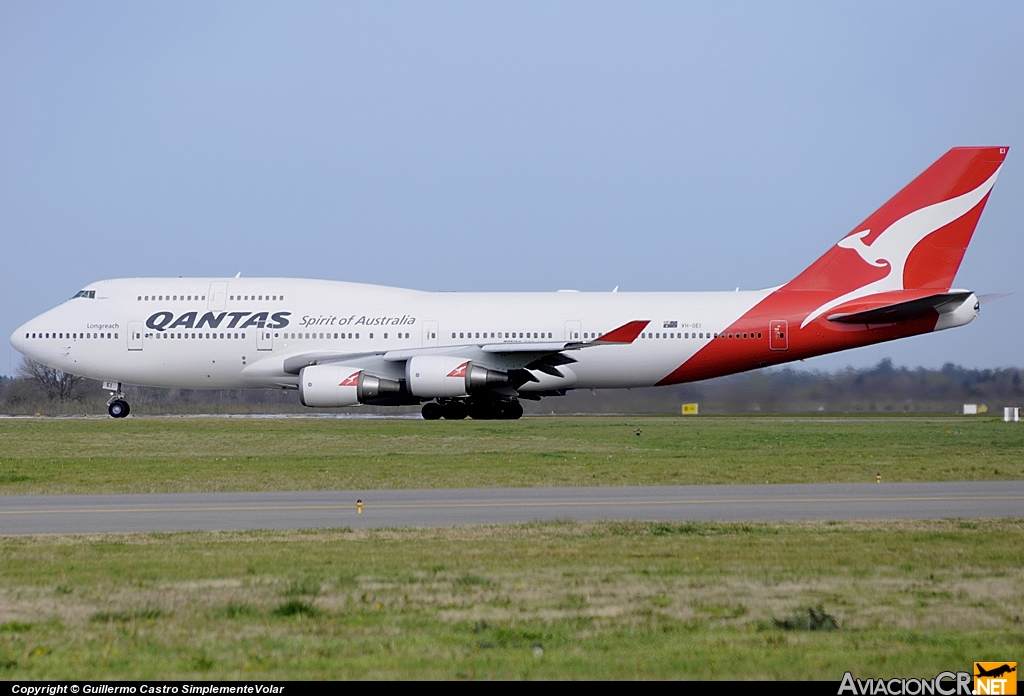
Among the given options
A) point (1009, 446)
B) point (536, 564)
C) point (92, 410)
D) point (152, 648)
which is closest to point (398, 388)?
point (1009, 446)

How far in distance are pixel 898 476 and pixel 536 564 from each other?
10.0 m

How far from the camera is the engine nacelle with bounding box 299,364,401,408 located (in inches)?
1280

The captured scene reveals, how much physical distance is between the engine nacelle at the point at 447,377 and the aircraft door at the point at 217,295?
7.19m

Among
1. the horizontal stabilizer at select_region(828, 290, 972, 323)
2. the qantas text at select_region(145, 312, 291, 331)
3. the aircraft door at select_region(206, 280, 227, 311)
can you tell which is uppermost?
the aircraft door at select_region(206, 280, 227, 311)

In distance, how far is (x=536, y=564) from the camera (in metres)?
9.88

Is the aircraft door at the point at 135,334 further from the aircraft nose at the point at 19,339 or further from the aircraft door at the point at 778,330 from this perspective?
the aircraft door at the point at 778,330

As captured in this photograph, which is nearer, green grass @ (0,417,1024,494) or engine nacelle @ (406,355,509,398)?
green grass @ (0,417,1024,494)

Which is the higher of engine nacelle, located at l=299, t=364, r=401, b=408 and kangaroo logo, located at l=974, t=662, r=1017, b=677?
engine nacelle, located at l=299, t=364, r=401, b=408

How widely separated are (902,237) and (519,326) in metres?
11.8

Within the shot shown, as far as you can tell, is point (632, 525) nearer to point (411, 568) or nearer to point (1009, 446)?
point (411, 568)

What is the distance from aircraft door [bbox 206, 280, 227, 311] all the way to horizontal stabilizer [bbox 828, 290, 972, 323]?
61.5ft

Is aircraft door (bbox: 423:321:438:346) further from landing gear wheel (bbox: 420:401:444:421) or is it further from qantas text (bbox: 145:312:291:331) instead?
qantas text (bbox: 145:312:291:331)

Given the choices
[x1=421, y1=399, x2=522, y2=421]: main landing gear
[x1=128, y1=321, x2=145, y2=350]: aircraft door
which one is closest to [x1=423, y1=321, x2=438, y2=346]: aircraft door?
[x1=421, y1=399, x2=522, y2=421]: main landing gear

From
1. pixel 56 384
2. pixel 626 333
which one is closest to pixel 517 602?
pixel 626 333
